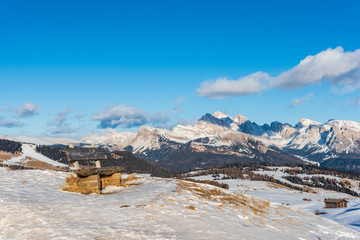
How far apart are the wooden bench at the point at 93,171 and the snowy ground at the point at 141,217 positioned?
1.30 m

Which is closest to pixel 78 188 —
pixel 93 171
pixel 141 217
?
pixel 93 171

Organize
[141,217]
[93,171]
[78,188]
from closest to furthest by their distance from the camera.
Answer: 1. [141,217]
2. [78,188]
3. [93,171]

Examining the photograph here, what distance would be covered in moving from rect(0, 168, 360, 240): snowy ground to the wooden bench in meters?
1.30

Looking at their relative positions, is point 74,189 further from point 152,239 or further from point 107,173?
point 152,239

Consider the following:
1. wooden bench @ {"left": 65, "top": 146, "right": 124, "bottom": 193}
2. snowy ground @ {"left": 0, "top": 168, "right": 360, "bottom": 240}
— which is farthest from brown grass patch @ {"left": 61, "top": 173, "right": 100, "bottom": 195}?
snowy ground @ {"left": 0, "top": 168, "right": 360, "bottom": 240}

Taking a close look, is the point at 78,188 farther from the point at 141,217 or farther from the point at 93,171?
the point at 141,217

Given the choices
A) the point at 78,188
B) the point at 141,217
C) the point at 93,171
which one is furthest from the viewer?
the point at 93,171

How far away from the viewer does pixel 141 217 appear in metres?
15.5

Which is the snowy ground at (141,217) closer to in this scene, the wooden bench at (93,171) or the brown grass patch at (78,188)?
the brown grass patch at (78,188)

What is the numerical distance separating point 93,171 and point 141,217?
7962 mm

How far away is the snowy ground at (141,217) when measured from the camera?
1300cm

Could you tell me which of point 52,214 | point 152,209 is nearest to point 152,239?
point 152,209

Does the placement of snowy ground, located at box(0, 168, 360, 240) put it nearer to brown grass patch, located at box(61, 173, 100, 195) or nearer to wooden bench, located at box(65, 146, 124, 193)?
brown grass patch, located at box(61, 173, 100, 195)

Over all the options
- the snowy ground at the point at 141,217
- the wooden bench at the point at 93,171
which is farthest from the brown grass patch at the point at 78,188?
the snowy ground at the point at 141,217
